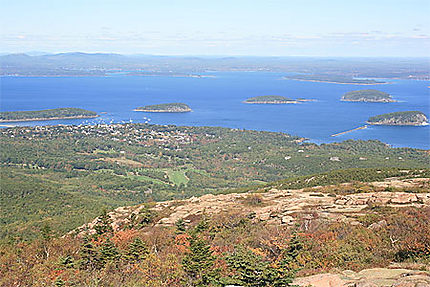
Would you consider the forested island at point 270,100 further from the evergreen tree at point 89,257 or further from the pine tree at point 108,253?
the pine tree at point 108,253

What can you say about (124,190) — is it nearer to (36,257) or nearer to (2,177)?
(2,177)

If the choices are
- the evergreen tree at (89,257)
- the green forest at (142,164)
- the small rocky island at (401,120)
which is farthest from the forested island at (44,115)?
the evergreen tree at (89,257)

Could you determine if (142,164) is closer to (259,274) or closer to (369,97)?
(259,274)

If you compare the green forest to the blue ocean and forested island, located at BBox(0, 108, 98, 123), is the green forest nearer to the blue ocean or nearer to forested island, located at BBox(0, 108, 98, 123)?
the blue ocean

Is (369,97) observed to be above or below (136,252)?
below

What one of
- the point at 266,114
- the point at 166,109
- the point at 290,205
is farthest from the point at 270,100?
the point at 290,205

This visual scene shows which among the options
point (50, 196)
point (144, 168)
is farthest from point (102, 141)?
point (50, 196)

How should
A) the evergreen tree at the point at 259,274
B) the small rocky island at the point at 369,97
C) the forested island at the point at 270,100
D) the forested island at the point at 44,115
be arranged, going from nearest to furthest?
1. the evergreen tree at the point at 259,274
2. the forested island at the point at 44,115
3. the forested island at the point at 270,100
4. the small rocky island at the point at 369,97

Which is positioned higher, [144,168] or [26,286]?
[26,286]
